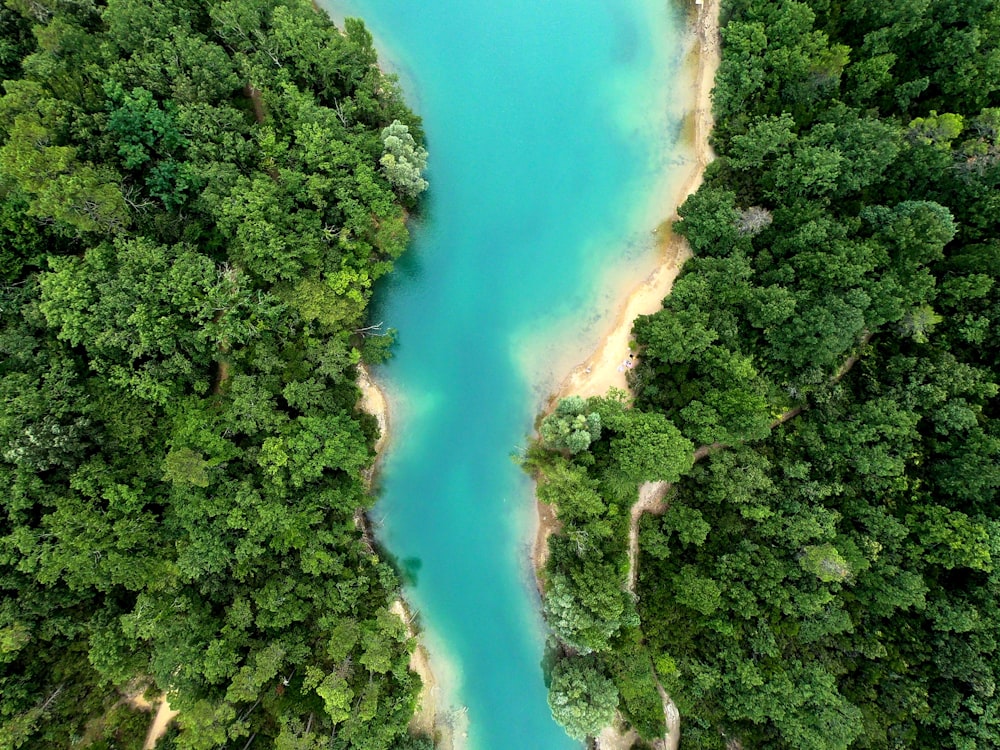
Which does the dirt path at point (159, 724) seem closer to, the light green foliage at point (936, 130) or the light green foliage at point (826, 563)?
the light green foliage at point (826, 563)

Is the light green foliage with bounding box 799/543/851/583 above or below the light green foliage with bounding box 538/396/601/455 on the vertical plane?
below

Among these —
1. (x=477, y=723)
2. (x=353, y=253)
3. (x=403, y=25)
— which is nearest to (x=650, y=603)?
(x=477, y=723)

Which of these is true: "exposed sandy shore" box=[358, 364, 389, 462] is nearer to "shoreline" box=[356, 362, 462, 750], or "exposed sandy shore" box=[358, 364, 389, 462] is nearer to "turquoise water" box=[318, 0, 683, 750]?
"shoreline" box=[356, 362, 462, 750]

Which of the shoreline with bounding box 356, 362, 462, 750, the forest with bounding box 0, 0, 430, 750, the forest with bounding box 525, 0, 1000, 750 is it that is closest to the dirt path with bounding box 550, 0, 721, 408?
the forest with bounding box 525, 0, 1000, 750

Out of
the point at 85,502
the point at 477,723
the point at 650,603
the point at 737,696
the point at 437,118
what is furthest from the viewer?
the point at 437,118

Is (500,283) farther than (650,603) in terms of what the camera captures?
Yes

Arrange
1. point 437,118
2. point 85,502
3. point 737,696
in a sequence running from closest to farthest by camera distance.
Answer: point 85,502 → point 737,696 → point 437,118

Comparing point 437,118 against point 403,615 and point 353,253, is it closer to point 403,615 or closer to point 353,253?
point 353,253

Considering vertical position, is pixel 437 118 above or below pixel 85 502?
above
